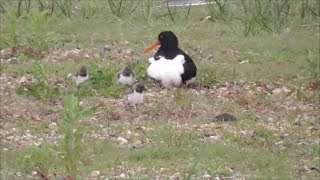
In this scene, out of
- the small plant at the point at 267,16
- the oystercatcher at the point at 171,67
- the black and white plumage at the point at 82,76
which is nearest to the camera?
the black and white plumage at the point at 82,76

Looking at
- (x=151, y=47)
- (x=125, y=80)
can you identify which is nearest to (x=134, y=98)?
(x=125, y=80)

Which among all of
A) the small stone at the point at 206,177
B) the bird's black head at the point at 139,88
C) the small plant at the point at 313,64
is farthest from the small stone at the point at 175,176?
the small plant at the point at 313,64

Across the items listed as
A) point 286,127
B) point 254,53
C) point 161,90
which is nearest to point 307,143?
point 286,127

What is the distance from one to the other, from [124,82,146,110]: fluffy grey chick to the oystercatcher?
1.05 meters

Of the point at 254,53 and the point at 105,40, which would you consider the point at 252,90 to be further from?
the point at 105,40

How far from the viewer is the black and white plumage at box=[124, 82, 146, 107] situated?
9742 millimetres

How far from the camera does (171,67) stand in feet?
36.9

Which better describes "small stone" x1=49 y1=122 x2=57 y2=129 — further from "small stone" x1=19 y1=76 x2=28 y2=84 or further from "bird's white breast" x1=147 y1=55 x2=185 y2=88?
"bird's white breast" x1=147 y1=55 x2=185 y2=88

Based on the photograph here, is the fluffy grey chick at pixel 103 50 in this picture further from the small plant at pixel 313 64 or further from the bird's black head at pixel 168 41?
the small plant at pixel 313 64

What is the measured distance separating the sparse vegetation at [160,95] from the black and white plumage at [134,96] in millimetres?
109

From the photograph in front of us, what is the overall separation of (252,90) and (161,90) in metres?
1.08

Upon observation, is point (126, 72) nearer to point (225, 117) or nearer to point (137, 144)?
point (225, 117)

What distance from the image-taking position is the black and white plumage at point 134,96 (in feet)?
32.0

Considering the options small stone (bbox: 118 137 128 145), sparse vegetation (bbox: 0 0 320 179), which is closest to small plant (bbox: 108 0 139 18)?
sparse vegetation (bbox: 0 0 320 179)
